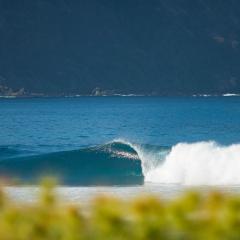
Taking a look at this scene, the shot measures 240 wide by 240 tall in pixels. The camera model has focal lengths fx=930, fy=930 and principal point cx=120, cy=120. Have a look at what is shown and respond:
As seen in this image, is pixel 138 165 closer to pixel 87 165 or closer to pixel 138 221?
pixel 87 165

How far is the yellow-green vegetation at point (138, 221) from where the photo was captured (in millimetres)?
3426

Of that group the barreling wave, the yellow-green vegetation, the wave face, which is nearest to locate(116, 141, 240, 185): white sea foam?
the barreling wave

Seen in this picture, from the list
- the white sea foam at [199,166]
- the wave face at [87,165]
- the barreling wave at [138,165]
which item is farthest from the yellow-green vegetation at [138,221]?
the wave face at [87,165]

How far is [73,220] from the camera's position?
3523 millimetres

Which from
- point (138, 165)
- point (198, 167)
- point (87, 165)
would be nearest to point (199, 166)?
point (198, 167)

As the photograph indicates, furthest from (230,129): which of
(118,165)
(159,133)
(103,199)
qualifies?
(103,199)

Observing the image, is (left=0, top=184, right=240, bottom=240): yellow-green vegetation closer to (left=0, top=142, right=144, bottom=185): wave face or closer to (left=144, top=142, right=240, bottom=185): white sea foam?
(left=144, top=142, right=240, bottom=185): white sea foam

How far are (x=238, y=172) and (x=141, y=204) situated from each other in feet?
66.4

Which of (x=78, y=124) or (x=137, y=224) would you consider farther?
(x=78, y=124)

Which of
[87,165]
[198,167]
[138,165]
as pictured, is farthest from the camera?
[87,165]

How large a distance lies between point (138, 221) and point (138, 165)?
2699cm

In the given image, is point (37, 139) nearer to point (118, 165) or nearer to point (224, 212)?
point (118, 165)

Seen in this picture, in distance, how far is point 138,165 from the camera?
30406 mm

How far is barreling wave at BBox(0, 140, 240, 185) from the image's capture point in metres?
23.9
